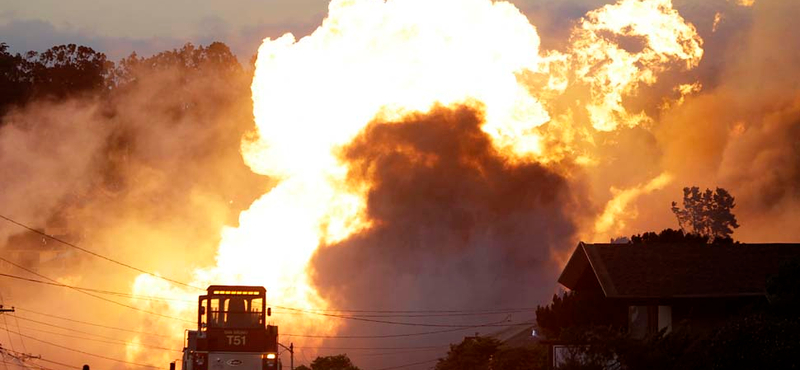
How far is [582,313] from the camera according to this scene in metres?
63.6

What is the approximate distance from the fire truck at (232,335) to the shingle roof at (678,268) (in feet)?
47.1

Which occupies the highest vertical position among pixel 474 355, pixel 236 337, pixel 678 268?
pixel 678 268

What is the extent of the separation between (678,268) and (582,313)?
35.3 ft

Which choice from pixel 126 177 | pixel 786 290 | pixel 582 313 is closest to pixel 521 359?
pixel 582 313

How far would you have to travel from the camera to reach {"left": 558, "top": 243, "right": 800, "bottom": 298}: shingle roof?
169 feet

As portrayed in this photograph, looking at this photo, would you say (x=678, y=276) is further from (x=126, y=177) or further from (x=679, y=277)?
(x=126, y=177)

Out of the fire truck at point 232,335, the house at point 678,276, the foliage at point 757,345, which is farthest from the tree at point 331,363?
the foliage at point 757,345

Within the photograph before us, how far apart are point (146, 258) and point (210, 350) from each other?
83971 mm

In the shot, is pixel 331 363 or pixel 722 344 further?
pixel 331 363

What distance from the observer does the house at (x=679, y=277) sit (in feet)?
169

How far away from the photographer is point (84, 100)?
6009 inches

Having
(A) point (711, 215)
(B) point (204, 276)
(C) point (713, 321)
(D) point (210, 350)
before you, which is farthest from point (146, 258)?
(C) point (713, 321)

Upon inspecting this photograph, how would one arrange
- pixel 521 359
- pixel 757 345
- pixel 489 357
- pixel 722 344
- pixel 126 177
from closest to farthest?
pixel 757 345
pixel 722 344
pixel 521 359
pixel 489 357
pixel 126 177

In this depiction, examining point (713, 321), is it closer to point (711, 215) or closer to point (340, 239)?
point (340, 239)
